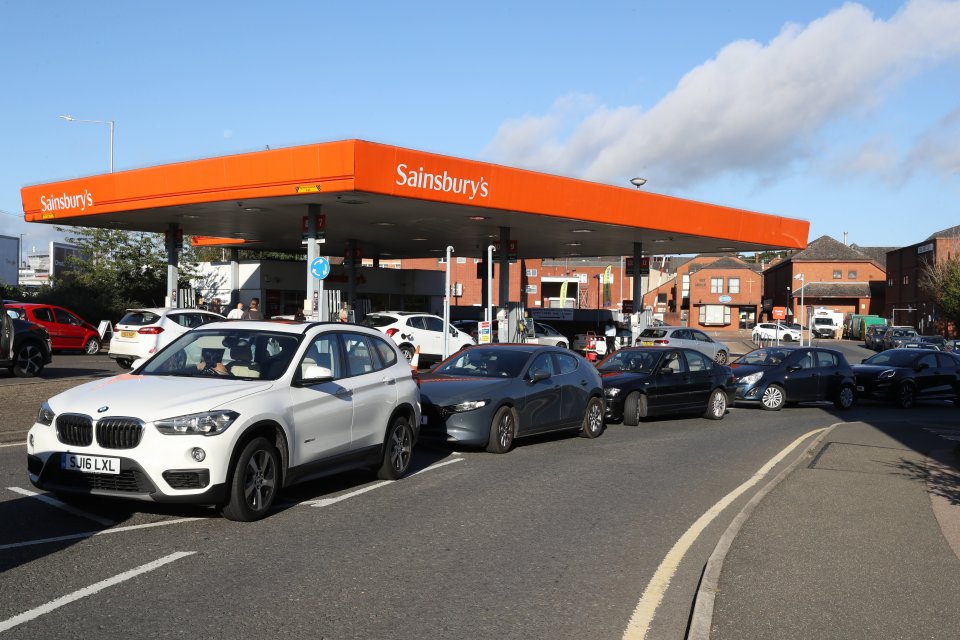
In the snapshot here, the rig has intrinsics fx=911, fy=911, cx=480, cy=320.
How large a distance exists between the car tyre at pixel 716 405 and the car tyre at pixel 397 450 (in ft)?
31.6

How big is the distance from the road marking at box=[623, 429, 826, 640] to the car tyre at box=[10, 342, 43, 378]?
51.2 feet

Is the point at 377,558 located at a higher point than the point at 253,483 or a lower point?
lower

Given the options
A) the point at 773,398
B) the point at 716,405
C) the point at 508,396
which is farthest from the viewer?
the point at 773,398

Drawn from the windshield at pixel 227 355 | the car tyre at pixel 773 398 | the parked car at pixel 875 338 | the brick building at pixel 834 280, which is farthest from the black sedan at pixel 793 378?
the brick building at pixel 834 280

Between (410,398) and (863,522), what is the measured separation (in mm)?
4713

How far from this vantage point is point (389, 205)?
88.4 feet

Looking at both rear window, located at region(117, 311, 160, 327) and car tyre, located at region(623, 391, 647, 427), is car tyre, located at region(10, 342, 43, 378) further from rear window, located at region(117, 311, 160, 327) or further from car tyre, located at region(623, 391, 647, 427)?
car tyre, located at region(623, 391, 647, 427)

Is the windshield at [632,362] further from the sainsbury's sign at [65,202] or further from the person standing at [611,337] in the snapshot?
the person standing at [611,337]

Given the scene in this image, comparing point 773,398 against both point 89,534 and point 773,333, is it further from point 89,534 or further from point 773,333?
point 773,333

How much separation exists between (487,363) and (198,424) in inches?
255

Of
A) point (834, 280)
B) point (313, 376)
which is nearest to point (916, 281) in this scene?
point (834, 280)

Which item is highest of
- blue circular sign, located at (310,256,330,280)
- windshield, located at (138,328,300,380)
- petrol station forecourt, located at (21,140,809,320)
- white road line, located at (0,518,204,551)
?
petrol station forecourt, located at (21,140,809,320)

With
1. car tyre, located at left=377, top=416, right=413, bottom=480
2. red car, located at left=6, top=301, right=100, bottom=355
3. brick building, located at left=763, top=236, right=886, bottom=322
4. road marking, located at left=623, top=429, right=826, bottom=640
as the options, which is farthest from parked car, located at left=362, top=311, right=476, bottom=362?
brick building, located at left=763, top=236, right=886, bottom=322

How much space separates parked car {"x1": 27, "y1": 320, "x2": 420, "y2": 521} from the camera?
6.99 meters
